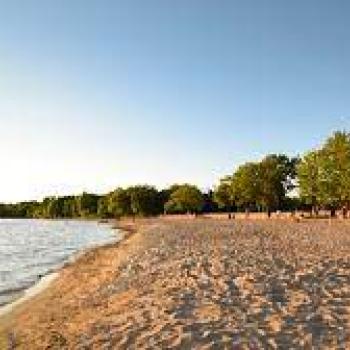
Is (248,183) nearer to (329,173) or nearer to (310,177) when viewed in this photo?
(310,177)

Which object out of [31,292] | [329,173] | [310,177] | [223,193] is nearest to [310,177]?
[310,177]

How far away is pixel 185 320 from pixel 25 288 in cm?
1542

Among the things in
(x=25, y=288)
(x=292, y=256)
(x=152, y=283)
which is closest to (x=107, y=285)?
(x=152, y=283)

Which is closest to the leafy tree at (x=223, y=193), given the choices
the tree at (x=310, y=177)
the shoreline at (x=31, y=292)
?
the tree at (x=310, y=177)

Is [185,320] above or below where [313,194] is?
below

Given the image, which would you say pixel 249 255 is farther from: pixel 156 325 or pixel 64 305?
pixel 156 325

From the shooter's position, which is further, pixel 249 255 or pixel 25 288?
pixel 249 255

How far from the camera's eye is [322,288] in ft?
64.5

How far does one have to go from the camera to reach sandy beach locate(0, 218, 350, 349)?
13.5 meters

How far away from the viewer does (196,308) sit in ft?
55.0

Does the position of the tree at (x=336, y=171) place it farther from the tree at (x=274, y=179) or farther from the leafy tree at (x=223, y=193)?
the leafy tree at (x=223, y=193)

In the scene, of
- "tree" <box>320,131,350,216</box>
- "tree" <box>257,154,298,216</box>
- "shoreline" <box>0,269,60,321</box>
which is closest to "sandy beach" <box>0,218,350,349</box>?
"shoreline" <box>0,269,60,321</box>

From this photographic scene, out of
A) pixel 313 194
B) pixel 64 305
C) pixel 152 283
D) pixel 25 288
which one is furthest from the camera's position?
pixel 313 194

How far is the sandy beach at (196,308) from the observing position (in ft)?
44.4
